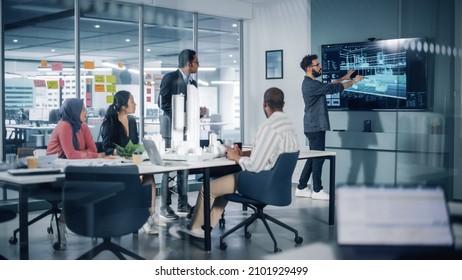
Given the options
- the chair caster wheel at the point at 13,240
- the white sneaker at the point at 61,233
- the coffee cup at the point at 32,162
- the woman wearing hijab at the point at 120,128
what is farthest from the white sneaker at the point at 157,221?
the coffee cup at the point at 32,162

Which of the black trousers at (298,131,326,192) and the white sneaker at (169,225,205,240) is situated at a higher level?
the black trousers at (298,131,326,192)

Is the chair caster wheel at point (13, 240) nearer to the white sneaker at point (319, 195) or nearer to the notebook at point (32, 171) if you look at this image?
the notebook at point (32, 171)

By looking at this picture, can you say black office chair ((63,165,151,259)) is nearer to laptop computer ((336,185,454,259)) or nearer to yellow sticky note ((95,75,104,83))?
laptop computer ((336,185,454,259))

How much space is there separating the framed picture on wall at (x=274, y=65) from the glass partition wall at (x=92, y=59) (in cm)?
37

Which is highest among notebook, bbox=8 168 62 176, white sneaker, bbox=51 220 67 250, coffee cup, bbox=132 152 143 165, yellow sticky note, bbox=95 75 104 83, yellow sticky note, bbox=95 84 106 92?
yellow sticky note, bbox=95 75 104 83

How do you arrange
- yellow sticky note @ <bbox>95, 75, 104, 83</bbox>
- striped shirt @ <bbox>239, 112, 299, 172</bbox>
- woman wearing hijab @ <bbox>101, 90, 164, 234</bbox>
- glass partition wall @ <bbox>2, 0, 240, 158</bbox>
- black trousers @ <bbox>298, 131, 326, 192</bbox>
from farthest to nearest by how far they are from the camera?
1. yellow sticky note @ <bbox>95, 75, 104, 83</bbox>
2. black trousers @ <bbox>298, 131, 326, 192</bbox>
3. glass partition wall @ <bbox>2, 0, 240, 158</bbox>
4. woman wearing hijab @ <bbox>101, 90, 164, 234</bbox>
5. striped shirt @ <bbox>239, 112, 299, 172</bbox>

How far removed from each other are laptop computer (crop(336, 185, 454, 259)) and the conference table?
107cm

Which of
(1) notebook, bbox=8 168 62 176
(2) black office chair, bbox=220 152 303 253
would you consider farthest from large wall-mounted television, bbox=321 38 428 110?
(1) notebook, bbox=8 168 62 176

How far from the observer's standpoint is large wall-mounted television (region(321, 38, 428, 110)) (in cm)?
424

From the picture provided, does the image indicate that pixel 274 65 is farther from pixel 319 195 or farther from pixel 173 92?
pixel 319 195

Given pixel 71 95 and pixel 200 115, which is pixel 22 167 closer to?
pixel 200 115

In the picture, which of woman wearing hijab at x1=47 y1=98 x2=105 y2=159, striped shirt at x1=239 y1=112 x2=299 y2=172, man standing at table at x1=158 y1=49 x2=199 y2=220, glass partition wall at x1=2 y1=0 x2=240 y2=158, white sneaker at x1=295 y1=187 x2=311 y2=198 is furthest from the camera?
white sneaker at x1=295 y1=187 x2=311 y2=198

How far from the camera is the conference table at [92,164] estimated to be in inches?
132

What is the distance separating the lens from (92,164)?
377cm
